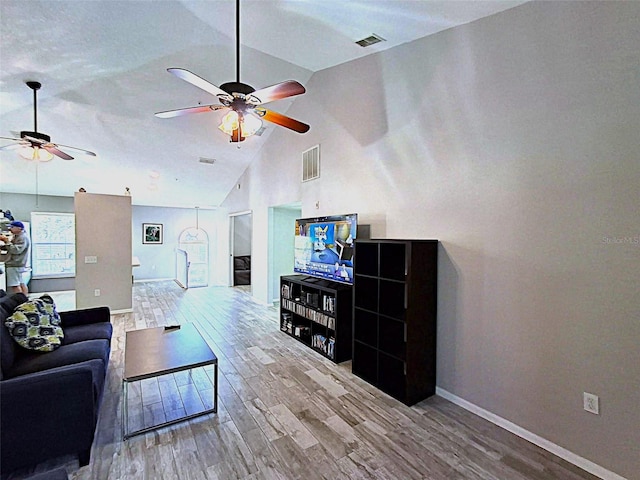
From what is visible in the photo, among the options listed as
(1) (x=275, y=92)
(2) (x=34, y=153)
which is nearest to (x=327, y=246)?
(1) (x=275, y=92)

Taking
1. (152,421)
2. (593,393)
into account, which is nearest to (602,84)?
(593,393)

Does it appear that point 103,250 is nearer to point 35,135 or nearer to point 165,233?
point 35,135

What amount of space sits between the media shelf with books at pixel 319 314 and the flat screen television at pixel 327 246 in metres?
0.17

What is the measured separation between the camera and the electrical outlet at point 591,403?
1.99 meters

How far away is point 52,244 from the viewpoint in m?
8.45

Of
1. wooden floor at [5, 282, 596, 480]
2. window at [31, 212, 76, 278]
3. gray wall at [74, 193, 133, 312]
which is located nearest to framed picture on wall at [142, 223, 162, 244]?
window at [31, 212, 76, 278]

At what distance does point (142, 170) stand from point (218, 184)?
1845mm

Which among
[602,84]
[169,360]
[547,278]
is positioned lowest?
[169,360]

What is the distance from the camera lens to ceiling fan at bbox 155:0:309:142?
2180mm

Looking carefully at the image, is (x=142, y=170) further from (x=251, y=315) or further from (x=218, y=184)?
(x=251, y=315)

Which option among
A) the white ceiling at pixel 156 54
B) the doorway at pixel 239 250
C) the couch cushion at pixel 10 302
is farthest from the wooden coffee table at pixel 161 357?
the doorway at pixel 239 250

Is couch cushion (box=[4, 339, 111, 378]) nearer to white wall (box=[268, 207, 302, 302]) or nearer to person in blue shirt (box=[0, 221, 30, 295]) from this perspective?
white wall (box=[268, 207, 302, 302])

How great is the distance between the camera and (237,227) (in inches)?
356

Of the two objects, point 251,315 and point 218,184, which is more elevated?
point 218,184
